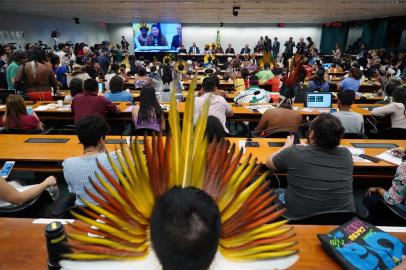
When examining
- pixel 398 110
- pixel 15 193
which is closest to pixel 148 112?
pixel 15 193

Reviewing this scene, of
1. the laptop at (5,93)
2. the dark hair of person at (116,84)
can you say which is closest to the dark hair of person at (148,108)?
the dark hair of person at (116,84)

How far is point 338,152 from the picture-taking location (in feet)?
6.21

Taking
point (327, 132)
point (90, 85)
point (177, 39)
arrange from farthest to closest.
A: point (177, 39) < point (90, 85) < point (327, 132)

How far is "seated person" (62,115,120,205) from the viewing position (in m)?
1.92

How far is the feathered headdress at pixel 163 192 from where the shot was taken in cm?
65

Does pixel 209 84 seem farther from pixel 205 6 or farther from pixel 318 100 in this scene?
pixel 205 6

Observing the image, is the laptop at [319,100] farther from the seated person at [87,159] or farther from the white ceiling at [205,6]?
the white ceiling at [205,6]

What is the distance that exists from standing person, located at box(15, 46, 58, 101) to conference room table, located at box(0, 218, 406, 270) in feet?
13.8

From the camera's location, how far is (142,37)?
60.5 feet

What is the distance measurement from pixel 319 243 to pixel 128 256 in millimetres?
997

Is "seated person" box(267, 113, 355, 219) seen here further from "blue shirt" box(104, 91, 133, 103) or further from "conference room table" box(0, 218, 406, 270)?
"blue shirt" box(104, 91, 133, 103)

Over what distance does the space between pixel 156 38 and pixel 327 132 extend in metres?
17.9

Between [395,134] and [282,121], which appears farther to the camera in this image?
[395,134]

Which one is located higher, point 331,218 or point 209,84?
point 209,84
